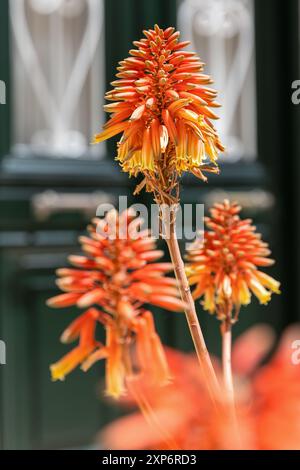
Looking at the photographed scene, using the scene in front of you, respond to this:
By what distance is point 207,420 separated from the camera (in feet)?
0.69

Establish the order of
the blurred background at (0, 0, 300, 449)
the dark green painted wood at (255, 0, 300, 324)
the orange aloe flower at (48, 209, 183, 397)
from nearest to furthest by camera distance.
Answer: the orange aloe flower at (48, 209, 183, 397)
the dark green painted wood at (255, 0, 300, 324)
the blurred background at (0, 0, 300, 449)

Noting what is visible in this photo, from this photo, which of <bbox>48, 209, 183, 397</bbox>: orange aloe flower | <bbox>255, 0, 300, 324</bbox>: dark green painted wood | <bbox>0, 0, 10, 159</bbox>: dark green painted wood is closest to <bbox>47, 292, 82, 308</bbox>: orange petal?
<bbox>48, 209, 183, 397</bbox>: orange aloe flower

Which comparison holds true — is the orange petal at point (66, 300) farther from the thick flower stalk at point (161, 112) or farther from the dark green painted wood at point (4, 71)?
the dark green painted wood at point (4, 71)

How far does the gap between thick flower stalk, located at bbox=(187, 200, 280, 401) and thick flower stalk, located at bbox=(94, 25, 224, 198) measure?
33 mm

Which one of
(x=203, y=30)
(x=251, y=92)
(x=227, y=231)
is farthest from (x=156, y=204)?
(x=203, y=30)

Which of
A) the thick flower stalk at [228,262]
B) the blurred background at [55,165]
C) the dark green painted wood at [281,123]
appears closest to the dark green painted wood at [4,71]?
the blurred background at [55,165]

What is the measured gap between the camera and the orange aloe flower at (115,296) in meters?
0.19

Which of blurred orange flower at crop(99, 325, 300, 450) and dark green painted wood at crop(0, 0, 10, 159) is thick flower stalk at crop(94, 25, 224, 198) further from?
dark green painted wood at crop(0, 0, 10, 159)

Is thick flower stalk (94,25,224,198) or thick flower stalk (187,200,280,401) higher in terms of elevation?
thick flower stalk (94,25,224,198)

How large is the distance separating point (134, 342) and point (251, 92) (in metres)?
0.90

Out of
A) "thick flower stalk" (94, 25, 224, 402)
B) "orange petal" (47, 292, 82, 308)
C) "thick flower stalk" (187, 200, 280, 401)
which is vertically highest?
"thick flower stalk" (94, 25, 224, 402)

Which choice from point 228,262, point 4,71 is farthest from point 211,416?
point 4,71

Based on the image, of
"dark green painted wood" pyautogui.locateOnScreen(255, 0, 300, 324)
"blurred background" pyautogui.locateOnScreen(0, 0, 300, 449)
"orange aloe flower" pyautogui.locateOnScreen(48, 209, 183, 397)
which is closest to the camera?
"orange aloe flower" pyautogui.locateOnScreen(48, 209, 183, 397)

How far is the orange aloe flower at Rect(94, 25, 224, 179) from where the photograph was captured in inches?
7.7
